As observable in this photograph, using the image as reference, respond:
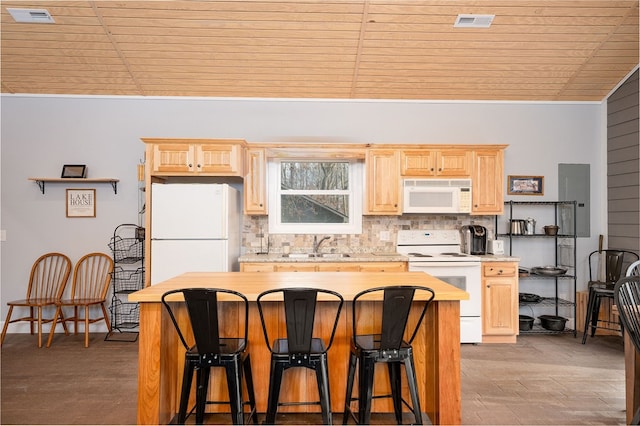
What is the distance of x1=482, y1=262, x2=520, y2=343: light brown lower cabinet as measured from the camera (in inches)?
164

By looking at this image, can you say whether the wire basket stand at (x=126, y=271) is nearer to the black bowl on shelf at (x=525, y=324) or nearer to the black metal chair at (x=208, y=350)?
the black metal chair at (x=208, y=350)

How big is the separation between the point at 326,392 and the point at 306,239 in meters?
2.75

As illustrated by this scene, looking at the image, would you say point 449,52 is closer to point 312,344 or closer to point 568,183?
point 568,183

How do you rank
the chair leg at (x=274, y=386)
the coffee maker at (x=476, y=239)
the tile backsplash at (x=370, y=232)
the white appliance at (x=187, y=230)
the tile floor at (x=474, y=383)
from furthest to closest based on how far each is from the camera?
the tile backsplash at (x=370, y=232)
the coffee maker at (x=476, y=239)
the white appliance at (x=187, y=230)
the tile floor at (x=474, y=383)
the chair leg at (x=274, y=386)

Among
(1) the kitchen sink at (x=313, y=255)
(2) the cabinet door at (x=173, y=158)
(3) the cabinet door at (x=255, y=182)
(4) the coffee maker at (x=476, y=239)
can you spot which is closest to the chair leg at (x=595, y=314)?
(4) the coffee maker at (x=476, y=239)

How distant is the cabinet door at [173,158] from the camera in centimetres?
416

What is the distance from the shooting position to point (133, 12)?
354cm

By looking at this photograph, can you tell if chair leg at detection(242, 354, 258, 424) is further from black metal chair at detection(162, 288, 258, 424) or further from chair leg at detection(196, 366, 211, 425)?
chair leg at detection(196, 366, 211, 425)

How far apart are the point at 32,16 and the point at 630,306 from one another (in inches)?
198

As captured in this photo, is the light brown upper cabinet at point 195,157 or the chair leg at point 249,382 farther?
the light brown upper cabinet at point 195,157

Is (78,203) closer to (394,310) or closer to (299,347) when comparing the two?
(299,347)

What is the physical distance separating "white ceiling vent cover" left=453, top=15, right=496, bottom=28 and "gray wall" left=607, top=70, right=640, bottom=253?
2.04 m

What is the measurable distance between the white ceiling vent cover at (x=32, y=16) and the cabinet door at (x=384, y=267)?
3759mm

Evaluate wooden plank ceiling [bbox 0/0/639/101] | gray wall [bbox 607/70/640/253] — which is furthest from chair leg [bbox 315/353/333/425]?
gray wall [bbox 607/70/640/253]
